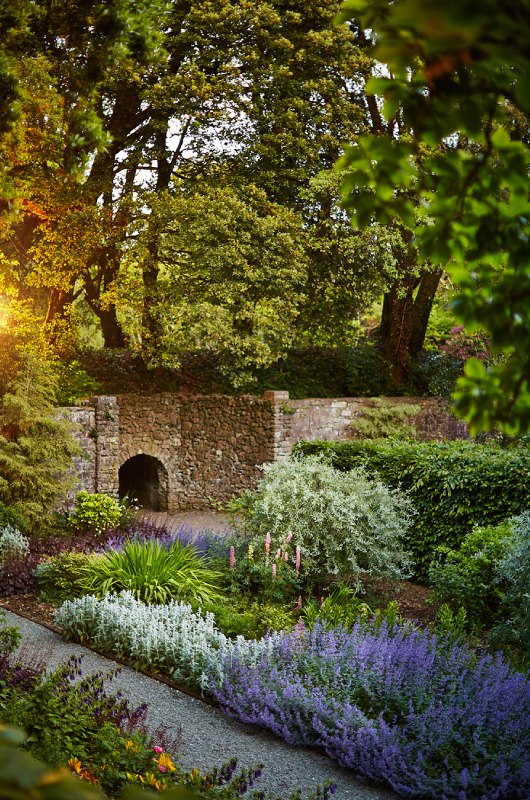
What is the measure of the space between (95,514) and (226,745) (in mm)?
6947

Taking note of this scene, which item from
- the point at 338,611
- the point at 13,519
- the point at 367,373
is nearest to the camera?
the point at 338,611

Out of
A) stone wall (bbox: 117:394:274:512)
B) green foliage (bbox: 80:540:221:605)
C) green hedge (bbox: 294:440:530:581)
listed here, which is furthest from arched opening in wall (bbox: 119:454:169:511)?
green foliage (bbox: 80:540:221:605)

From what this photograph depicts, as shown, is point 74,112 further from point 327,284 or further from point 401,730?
point 327,284

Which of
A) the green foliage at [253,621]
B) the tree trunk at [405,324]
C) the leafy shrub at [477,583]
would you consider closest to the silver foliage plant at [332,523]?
the leafy shrub at [477,583]

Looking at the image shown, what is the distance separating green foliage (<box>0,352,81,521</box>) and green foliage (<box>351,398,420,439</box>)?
7056 mm

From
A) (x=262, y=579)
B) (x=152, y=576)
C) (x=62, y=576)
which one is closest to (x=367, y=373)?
(x=262, y=579)

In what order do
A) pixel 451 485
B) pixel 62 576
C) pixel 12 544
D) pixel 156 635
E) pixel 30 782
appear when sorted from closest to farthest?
pixel 30 782 < pixel 156 635 < pixel 62 576 < pixel 451 485 < pixel 12 544

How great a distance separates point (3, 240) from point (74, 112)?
38.7 feet

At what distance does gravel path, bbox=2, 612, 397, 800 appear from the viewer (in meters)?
4.77

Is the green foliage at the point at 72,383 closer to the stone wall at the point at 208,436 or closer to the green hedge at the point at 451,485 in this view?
the stone wall at the point at 208,436

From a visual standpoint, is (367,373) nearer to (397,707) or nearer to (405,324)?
(405,324)

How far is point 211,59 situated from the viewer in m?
15.5

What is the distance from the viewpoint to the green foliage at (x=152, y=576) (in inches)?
312

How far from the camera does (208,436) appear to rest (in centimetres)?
1656
